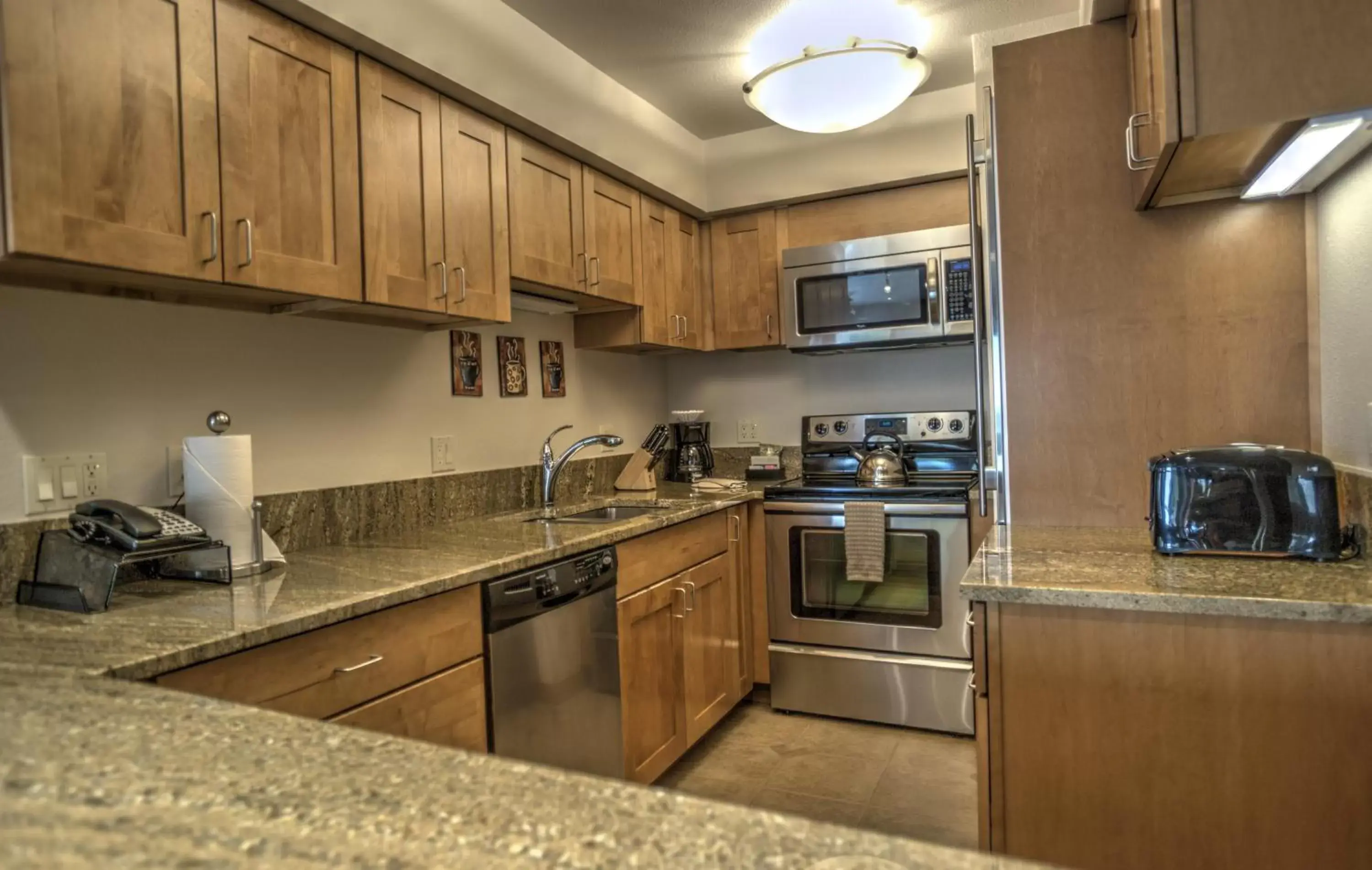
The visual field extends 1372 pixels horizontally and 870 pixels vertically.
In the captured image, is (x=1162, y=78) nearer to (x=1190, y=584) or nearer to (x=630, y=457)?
(x=1190, y=584)

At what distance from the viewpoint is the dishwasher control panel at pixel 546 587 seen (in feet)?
5.56

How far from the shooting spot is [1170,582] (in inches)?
50.0

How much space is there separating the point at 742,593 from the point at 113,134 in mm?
2365

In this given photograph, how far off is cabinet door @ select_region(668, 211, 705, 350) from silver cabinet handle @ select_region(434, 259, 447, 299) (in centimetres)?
135

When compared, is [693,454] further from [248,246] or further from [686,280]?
[248,246]

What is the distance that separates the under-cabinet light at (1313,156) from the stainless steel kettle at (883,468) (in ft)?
5.29

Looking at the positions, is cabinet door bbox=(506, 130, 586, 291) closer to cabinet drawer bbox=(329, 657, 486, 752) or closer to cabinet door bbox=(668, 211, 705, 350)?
cabinet door bbox=(668, 211, 705, 350)

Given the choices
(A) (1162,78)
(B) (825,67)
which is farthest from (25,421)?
(A) (1162,78)

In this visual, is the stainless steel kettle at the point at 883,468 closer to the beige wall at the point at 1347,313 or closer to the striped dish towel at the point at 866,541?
the striped dish towel at the point at 866,541

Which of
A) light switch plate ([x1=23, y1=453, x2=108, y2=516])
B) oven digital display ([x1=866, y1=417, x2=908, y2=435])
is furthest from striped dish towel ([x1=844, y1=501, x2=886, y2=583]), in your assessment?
light switch plate ([x1=23, y1=453, x2=108, y2=516])

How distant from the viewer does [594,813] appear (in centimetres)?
53

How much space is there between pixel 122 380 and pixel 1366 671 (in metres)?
2.31

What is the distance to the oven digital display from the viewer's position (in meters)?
3.29

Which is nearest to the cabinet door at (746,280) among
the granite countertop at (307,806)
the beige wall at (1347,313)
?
the beige wall at (1347,313)
